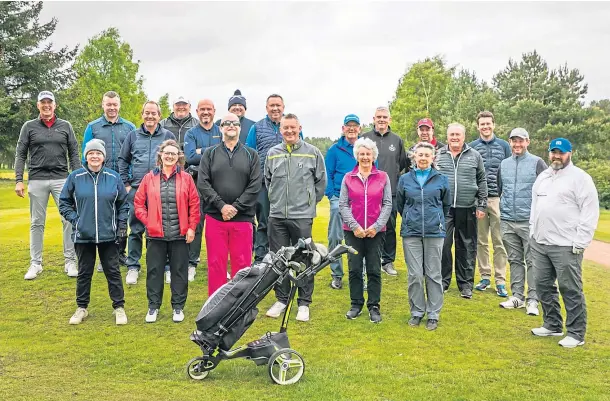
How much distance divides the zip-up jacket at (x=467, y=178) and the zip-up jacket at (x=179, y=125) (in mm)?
3915

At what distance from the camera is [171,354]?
578 centimetres

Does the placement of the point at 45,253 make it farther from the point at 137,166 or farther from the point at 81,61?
the point at 81,61

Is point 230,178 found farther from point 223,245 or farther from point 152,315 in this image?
point 152,315

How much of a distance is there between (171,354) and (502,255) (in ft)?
17.1

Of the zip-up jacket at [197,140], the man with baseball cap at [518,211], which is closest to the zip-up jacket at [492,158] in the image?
the man with baseball cap at [518,211]

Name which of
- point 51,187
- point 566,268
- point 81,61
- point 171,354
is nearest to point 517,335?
point 566,268

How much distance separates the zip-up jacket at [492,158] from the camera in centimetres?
839

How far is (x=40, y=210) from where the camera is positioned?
8516 millimetres

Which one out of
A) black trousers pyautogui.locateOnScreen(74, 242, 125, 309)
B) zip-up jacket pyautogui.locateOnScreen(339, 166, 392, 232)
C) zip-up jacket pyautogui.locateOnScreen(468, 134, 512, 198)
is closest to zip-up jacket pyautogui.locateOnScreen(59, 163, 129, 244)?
black trousers pyautogui.locateOnScreen(74, 242, 125, 309)

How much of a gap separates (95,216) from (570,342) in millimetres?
5593

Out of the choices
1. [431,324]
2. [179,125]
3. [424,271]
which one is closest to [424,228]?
[424,271]

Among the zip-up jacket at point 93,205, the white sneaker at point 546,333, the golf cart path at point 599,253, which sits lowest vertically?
the golf cart path at point 599,253

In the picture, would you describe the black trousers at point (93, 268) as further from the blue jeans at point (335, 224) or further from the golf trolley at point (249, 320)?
the blue jeans at point (335, 224)

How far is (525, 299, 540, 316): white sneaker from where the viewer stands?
7443 millimetres
